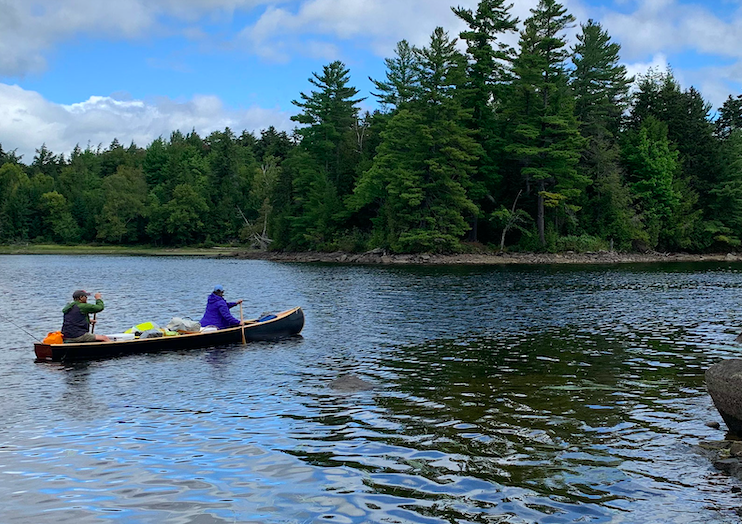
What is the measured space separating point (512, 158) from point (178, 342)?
5403cm

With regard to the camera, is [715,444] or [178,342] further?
[178,342]

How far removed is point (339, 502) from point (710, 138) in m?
85.6

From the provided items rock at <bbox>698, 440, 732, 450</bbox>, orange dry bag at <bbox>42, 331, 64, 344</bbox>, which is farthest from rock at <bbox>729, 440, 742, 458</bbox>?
orange dry bag at <bbox>42, 331, 64, 344</bbox>

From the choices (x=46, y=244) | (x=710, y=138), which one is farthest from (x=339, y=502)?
(x=46, y=244)

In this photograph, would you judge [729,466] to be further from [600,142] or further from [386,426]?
[600,142]

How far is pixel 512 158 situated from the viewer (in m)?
67.6

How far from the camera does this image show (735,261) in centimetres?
7075

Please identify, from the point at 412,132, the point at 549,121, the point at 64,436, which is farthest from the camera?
the point at 412,132

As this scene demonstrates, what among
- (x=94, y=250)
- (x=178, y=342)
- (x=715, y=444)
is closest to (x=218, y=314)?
(x=178, y=342)

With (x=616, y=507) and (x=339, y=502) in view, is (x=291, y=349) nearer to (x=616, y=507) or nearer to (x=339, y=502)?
(x=339, y=502)

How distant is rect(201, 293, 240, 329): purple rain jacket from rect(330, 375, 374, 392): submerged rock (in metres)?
7.84

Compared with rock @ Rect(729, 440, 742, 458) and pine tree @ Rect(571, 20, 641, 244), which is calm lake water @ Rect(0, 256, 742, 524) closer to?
rock @ Rect(729, 440, 742, 458)

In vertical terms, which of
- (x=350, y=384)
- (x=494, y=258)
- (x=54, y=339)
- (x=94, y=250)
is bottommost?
(x=350, y=384)

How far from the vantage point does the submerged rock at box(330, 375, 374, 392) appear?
579 inches
